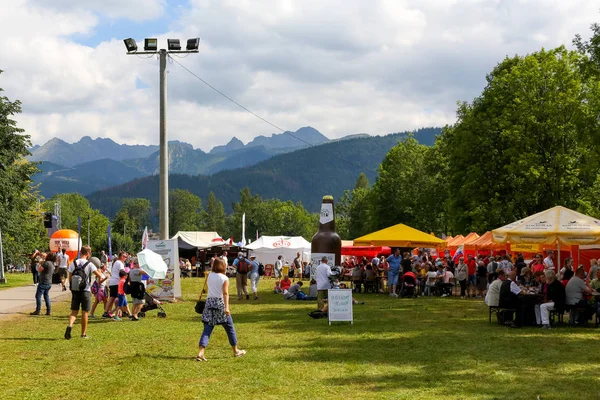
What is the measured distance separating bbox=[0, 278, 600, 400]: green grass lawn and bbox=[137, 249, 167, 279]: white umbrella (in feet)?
10.5

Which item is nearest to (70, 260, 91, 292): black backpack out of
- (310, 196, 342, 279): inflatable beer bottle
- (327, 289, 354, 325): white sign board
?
(327, 289, 354, 325): white sign board

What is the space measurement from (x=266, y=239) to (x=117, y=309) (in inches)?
1434

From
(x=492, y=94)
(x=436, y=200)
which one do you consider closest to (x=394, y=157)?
(x=436, y=200)

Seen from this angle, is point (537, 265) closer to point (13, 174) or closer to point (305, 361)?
point (305, 361)

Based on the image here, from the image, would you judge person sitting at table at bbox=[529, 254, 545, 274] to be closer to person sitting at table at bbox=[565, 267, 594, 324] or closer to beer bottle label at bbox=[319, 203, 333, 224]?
person sitting at table at bbox=[565, 267, 594, 324]

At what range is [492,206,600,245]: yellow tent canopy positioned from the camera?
19.2 m

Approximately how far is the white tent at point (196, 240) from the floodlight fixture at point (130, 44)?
36267 mm

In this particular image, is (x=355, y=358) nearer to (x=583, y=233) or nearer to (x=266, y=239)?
(x=583, y=233)

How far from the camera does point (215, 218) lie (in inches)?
6511

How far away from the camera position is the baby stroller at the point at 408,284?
1040 inches

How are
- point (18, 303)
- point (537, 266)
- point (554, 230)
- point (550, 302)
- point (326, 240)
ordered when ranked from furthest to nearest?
point (18, 303)
point (326, 240)
point (537, 266)
point (554, 230)
point (550, 302)

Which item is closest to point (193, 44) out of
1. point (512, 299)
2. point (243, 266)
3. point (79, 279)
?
point (243, 266)

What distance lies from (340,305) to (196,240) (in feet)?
159

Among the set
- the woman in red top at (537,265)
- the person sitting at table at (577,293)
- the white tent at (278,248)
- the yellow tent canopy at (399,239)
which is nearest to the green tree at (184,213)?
the white tent at (278,248)
